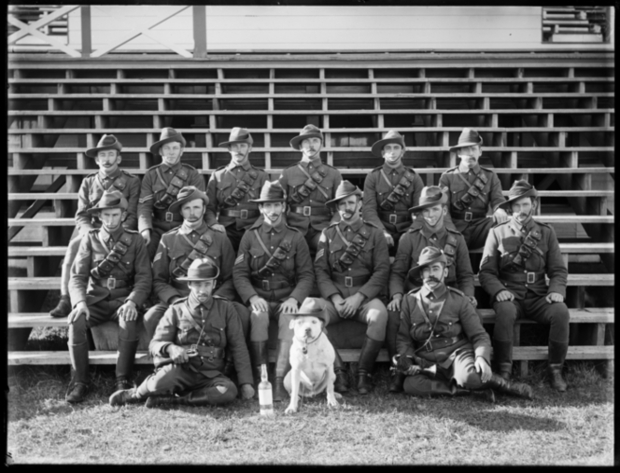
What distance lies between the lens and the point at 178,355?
6098 mm

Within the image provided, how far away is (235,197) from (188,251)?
110cm

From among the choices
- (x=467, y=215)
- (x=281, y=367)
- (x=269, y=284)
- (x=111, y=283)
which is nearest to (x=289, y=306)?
(x=269, y=284)

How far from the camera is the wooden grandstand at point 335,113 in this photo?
9883 mm

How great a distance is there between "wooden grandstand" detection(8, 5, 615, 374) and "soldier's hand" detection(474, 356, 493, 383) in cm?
378

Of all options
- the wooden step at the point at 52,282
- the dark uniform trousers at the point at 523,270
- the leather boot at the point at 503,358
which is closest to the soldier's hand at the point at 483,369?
the leather boot at the point at 503,358

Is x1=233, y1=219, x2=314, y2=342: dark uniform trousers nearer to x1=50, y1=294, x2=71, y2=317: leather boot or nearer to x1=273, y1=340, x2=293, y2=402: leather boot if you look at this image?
x1=273, y1=340, x2=293, y2=402: leather boot

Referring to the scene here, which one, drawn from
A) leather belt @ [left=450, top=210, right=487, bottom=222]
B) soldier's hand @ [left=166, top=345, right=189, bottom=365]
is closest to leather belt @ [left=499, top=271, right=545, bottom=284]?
leather belt @ [left=450, top=210, right=487, bottom=222]

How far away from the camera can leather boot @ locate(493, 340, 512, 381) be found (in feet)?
21.9

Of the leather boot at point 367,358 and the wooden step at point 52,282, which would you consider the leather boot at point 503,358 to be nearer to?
the wooden step at point 52,282

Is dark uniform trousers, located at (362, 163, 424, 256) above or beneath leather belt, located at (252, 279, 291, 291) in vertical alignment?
above

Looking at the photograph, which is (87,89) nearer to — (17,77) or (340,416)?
(17,77)

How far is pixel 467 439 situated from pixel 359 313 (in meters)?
1.80

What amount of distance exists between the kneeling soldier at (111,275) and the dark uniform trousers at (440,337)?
2.69m

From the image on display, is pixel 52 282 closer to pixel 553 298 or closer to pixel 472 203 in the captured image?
pixel 472 203
